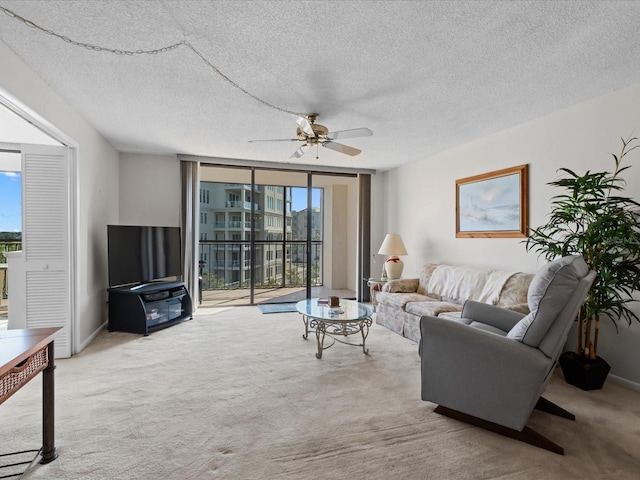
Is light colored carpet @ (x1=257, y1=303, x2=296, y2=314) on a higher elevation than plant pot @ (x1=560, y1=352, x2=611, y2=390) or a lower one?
lower

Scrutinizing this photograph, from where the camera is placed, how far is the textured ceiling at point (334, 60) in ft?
6.25

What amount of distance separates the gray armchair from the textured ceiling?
55.8 inches

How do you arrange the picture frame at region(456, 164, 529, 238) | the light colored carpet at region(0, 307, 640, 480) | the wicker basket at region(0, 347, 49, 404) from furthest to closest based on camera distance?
1. the picture frame at region(456, 164, 529, 238)
2. the light colored carpet at region(0, 307, 640, 480)
3. the wicker basket at region(0, 347, 49, 404)

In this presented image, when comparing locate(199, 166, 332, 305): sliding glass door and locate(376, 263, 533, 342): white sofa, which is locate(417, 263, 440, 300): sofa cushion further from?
locate(199, 166, 332, 305): sliding glass door

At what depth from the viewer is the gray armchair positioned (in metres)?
1.90

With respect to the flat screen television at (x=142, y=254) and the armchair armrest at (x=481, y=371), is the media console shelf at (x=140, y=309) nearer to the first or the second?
the flat screen television at (x=142, y=254)

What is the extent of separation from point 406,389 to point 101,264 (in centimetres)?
393

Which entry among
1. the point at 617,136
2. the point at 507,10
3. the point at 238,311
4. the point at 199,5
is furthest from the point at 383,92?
the point at 238,311

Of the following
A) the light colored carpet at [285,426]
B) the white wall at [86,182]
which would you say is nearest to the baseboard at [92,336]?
the white wall at [86,182]

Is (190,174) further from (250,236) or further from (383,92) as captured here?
(383,92)

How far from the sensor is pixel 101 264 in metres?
4.35

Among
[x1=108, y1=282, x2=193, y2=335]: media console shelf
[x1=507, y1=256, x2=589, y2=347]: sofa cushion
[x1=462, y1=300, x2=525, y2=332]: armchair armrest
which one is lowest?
[x1=108, y1=282, x2=193, y2=335]: media console shelf

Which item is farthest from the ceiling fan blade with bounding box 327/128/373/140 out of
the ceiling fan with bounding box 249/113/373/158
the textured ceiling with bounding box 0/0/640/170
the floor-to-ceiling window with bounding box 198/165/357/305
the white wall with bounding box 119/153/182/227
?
the white wall with bounding box 119/153/182/227

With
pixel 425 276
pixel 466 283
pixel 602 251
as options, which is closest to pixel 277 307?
pixel 425 276
